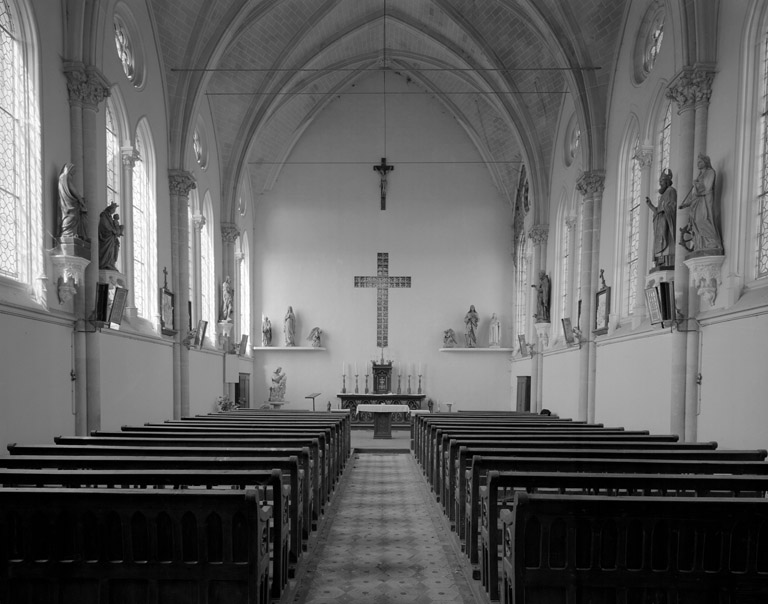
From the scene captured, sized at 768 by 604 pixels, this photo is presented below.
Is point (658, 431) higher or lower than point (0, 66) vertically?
lower

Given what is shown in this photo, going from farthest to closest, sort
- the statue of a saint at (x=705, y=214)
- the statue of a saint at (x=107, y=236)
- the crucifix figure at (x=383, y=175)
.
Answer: the crucifix figure at (x=383, y=175)
the statue of a saint at (x=107, y=236)
the statue of a saint at (x=705, y=214)

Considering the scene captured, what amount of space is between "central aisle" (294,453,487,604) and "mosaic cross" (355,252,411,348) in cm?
1735

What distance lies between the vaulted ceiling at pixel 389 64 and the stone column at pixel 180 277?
0.86m

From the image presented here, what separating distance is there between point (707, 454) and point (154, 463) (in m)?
6.19

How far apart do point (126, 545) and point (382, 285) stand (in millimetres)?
24783

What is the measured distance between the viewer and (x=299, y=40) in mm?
22531

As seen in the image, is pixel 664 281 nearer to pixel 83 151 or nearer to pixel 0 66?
pixel 83 151

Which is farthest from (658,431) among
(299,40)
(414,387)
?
(299,40)

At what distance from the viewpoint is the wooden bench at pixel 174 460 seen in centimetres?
630

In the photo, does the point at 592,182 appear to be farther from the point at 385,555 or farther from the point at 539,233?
the point at 385,555

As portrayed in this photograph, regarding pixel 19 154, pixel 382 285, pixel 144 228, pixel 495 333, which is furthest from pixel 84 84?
pixel 495 333

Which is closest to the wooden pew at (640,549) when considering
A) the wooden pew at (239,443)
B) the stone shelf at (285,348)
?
the wooden pew at (239,443)

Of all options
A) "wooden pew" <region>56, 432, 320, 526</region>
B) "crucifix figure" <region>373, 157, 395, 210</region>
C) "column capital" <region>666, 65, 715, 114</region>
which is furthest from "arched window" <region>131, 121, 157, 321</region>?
"crucifix figure" <region>373, 157, 395, 210</region>

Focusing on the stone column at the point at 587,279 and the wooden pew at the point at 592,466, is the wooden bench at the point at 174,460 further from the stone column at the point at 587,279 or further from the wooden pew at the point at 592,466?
the stone column at the point at 587,279
